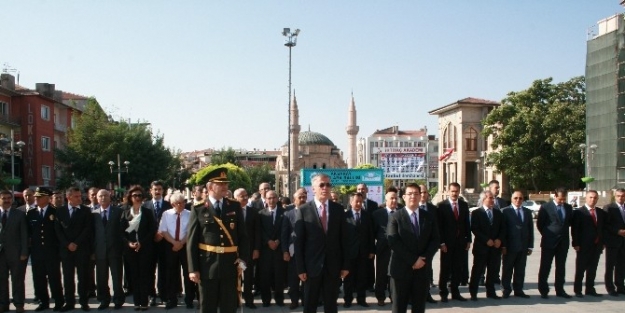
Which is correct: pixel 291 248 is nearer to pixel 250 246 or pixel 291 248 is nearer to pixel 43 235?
pixel 250 246

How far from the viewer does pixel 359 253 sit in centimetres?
1080

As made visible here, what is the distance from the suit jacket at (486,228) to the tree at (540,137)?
39.6 metres

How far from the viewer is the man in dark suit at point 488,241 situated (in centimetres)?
1080

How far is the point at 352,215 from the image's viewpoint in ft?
34.8

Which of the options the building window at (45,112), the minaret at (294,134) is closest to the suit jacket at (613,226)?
the building window at (45,112)

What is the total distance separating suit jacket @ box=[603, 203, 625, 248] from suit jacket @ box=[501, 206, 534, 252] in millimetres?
1256

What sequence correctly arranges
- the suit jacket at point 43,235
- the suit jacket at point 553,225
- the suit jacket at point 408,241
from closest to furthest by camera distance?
the suit jacket at point 408,241, the suit jacket at point 43,235, the suit jacket at point 553,225

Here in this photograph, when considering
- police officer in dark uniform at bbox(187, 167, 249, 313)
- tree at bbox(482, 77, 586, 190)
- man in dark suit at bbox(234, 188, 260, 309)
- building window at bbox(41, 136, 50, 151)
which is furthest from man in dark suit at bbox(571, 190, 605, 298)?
building window at bbox(41, 136, 50, 151)

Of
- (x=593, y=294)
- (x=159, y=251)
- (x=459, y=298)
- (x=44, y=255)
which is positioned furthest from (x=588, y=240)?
(x=44, y=255)

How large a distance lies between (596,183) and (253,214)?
3913cm

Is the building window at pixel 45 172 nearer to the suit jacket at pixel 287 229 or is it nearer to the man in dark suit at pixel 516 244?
the suit jacket at pixel 287 229

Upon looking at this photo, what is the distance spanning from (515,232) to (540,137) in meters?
41.2

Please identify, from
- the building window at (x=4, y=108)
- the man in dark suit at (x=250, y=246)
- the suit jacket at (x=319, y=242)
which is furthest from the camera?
the building window at (x=4, y=108)

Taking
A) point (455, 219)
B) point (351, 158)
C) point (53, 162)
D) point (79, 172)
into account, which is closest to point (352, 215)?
point (455, 219)
